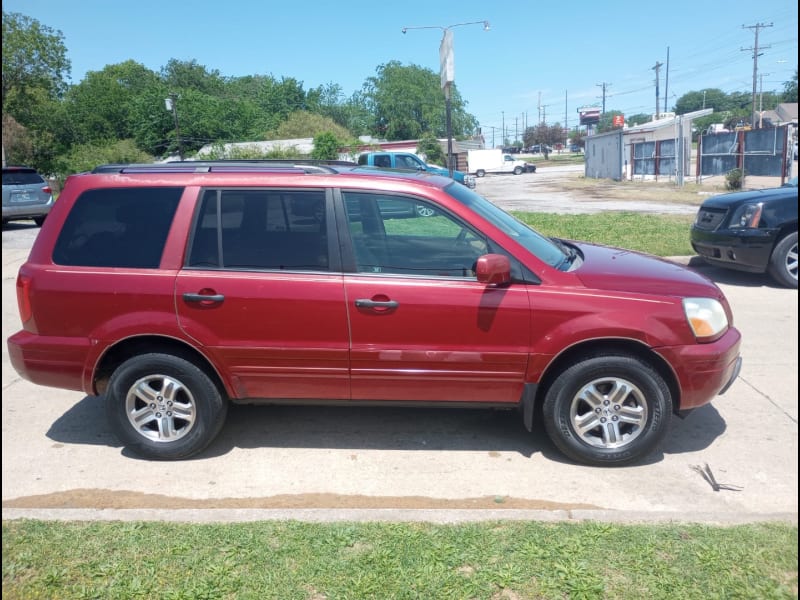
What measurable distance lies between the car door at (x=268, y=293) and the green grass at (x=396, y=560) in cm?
109

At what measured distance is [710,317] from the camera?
167 inches

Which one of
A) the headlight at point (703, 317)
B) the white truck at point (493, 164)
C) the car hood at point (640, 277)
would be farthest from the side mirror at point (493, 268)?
the white truck at point (493, 164)

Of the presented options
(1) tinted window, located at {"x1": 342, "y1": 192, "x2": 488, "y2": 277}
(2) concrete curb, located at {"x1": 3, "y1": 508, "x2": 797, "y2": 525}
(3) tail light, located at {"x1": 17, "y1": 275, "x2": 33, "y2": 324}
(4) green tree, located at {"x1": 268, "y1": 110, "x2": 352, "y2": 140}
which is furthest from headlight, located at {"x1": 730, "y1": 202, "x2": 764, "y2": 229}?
(4) green tree, located at {"x1": 268, "y1": 110, "x2": 352, "y2": 140}

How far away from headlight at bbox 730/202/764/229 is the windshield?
5384mm

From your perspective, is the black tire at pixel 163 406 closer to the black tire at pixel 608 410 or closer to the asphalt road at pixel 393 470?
the asphalt road at pixel 393 470

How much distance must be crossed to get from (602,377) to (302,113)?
190ft

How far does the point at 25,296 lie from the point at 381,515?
104 inches

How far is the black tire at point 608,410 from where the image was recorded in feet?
13.7

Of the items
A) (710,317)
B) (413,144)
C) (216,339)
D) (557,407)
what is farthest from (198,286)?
(413,144)

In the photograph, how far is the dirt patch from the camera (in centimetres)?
391

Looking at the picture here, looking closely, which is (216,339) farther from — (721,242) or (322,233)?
(721,242)

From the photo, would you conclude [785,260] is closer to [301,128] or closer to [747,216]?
[747,216]

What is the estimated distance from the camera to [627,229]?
558 inches

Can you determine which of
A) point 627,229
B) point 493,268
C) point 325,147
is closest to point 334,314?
point 493,268
